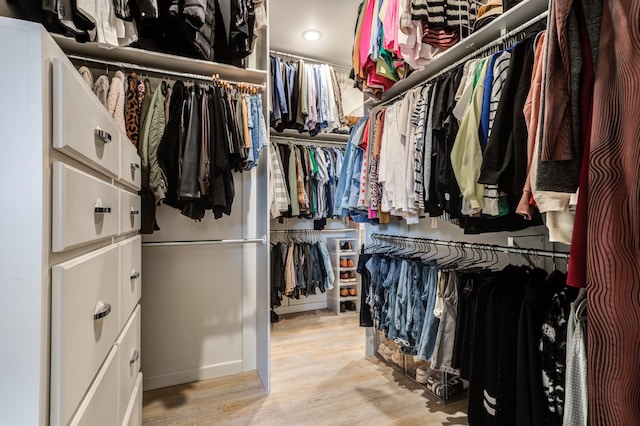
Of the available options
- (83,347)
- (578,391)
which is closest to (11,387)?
(83,347)

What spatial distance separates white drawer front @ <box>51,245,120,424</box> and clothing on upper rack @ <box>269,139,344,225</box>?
174cm

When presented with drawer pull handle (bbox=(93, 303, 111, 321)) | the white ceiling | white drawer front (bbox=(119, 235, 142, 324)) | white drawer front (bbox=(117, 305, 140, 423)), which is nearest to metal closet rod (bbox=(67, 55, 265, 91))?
the white ceiling

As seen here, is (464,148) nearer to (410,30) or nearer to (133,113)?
(410,30)

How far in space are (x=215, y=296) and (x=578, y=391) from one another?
193 cm

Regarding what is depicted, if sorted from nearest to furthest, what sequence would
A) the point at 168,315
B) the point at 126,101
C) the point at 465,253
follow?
the point at 126,101 < the point at 465,253 < the point at 168,315

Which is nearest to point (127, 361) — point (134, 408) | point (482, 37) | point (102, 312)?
point (134, 408)

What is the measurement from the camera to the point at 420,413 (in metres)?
1.71

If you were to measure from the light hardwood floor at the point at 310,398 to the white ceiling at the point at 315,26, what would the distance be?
281cm

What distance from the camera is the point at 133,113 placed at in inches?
66.9

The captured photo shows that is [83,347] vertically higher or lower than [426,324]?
higher

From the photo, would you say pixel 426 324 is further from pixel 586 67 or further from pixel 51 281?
pixel 51 281

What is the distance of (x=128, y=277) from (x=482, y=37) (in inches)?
73.0

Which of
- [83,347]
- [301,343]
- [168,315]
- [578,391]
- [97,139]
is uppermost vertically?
[97,139]

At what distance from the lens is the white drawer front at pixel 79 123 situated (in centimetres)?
58
